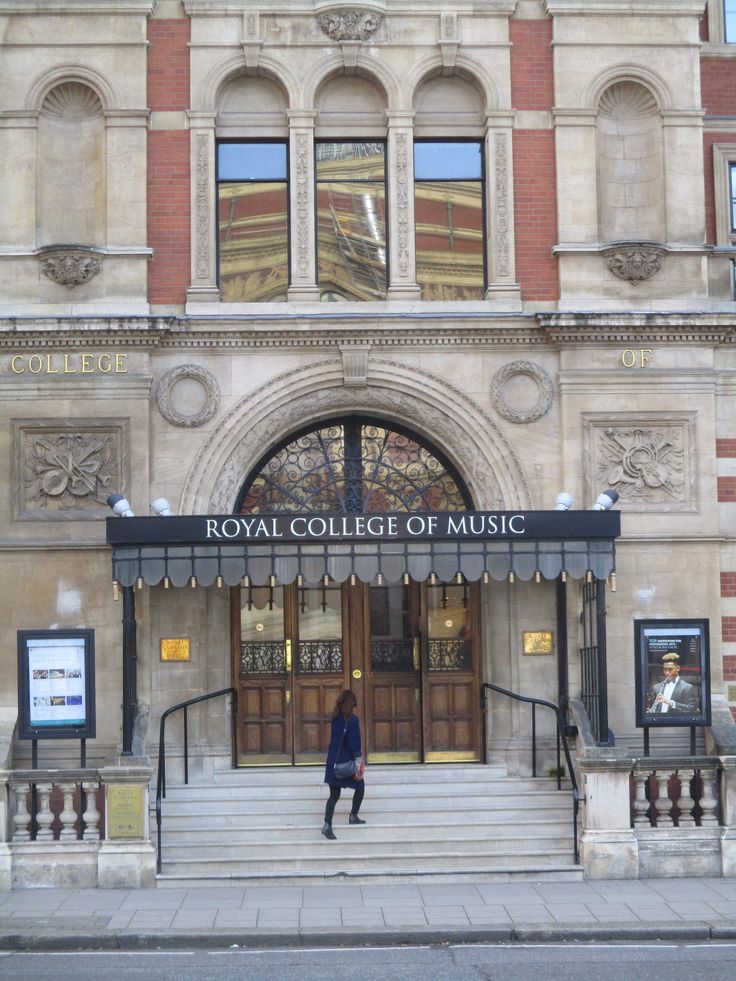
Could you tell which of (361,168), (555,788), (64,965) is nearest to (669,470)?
(555,788)

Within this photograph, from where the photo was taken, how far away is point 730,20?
19.0 meters

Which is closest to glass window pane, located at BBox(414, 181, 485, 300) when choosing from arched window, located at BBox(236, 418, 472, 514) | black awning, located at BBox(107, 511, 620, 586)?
arched window, located at BBox(236, 418, 472, 514)

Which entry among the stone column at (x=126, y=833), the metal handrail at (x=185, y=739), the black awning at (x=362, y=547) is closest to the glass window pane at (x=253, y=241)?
the black awning at (x=362, y=547)

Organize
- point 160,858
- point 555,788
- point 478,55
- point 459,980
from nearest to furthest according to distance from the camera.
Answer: point 459,980 < point 160,858 < point 555,788 < point 478,55

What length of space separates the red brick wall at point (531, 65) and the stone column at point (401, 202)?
4.61 ft

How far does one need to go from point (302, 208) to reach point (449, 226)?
1.86 metres

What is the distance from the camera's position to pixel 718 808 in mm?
15617

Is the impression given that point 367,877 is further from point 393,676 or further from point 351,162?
point 351,162

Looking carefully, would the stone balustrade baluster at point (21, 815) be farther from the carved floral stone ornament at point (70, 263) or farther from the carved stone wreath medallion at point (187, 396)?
the carved floral stone ornament at point (70, 263)

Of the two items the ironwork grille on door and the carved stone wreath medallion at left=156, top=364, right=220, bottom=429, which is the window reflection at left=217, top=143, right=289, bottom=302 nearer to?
the carved stone wreath medallion at left=156, top=364, right=220, bottom=429

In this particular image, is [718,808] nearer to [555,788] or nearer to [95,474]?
[555,788]

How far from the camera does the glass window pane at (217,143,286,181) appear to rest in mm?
18141

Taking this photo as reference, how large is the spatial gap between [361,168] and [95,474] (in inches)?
200

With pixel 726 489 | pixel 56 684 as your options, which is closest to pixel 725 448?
pixel 726 489
